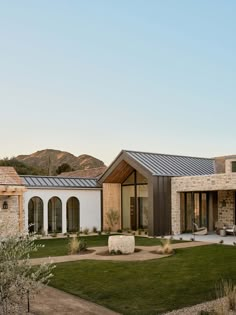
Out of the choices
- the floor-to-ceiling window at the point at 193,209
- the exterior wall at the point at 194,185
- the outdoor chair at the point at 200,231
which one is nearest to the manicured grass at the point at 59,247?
the exterior wall at the point at 194,185

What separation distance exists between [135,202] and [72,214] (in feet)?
13.0

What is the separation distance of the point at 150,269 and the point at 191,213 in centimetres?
1255

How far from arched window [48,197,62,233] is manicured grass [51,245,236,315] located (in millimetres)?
11245

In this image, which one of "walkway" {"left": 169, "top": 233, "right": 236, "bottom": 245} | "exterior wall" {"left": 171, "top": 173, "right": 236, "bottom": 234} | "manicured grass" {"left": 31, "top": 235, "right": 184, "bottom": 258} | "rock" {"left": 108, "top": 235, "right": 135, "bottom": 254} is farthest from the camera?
"exterior wall" {"left": 171, "top": 173, "right": 236, "bottom": 234}

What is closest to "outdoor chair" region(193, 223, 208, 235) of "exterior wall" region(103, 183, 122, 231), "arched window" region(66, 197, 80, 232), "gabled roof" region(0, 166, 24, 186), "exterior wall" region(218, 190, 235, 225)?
"exterior wall" region(218, 190, 235, 225)

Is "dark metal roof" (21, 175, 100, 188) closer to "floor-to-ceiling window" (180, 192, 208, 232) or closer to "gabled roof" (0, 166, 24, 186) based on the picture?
"gabled roof" (0, 166, 24, 186)

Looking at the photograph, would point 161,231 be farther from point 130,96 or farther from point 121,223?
point 130,96

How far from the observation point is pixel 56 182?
2436 cm

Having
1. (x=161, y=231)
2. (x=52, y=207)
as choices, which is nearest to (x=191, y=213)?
(x=161, y=231)

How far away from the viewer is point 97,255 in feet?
47.8

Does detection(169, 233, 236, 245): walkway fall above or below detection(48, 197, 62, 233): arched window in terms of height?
below

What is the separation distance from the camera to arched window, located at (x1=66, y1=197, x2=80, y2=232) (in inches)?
979

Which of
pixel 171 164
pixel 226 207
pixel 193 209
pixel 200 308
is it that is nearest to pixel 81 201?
pixel 171 164

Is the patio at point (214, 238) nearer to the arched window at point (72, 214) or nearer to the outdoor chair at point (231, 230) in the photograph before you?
the outdoor chair at point (231, 230)
